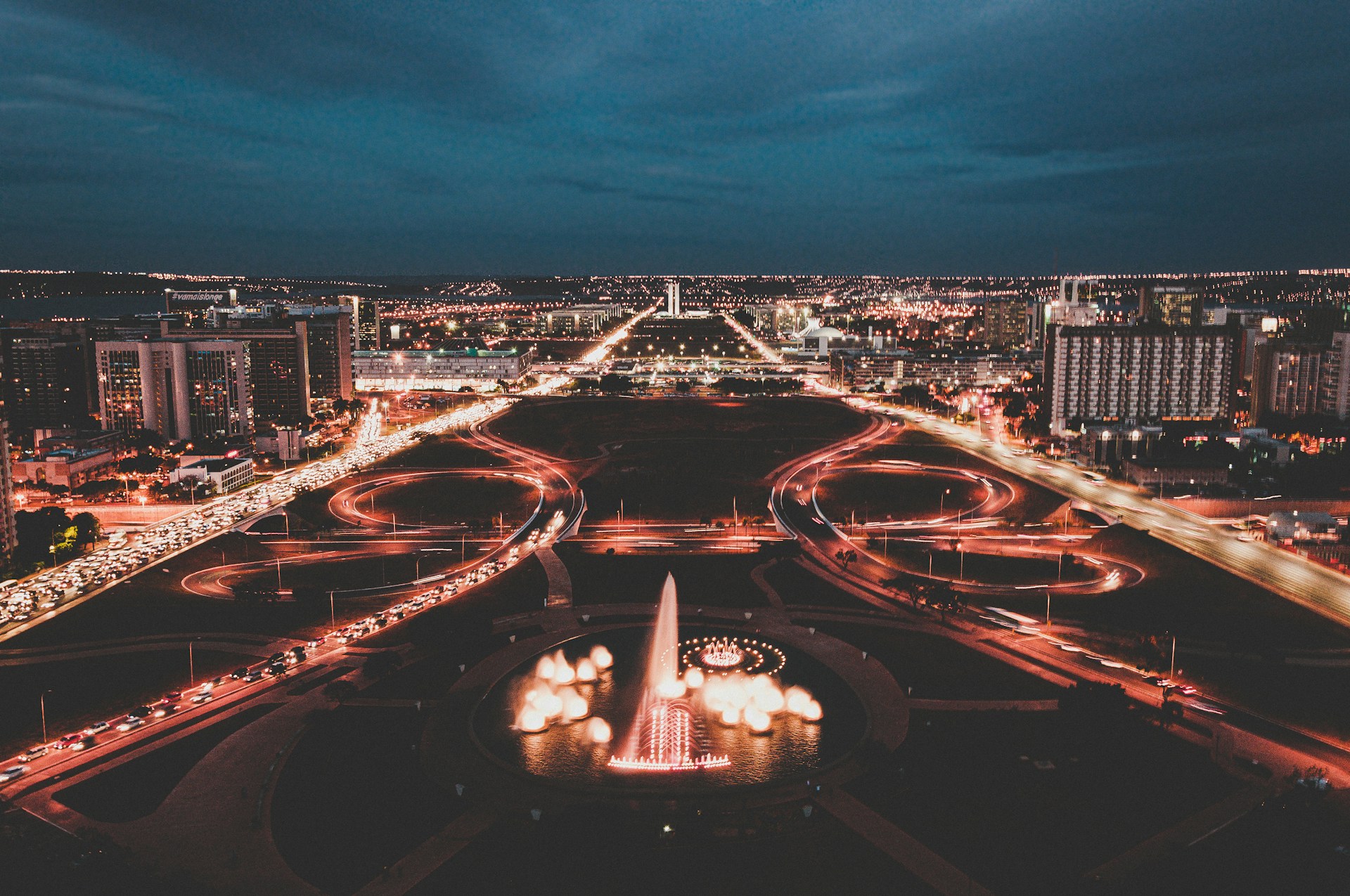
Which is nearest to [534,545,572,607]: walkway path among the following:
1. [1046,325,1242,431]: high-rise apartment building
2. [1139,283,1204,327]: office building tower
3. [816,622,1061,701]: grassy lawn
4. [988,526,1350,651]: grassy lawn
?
[816,622,1061,701]: grassy lawn

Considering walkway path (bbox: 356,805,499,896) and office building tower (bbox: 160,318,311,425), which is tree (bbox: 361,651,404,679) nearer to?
walkway path (bbox: 356,805,499,896)

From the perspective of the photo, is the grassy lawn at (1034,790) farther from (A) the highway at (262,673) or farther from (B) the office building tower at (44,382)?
(B) the office building tower at (44,382)

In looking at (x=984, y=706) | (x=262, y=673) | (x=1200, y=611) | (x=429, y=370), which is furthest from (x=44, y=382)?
(x=1200, y=611)

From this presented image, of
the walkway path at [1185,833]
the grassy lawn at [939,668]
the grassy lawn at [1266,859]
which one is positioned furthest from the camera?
the grassy lawn at [939,668]

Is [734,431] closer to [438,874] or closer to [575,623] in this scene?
[575,623]

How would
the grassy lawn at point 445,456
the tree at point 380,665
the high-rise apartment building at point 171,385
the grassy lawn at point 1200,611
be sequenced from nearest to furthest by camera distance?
the tree at point 380,665
the grassy lawn at point 1200,611
the grassy lawn at point 445,456
the high-rise apartment building at point 171,385

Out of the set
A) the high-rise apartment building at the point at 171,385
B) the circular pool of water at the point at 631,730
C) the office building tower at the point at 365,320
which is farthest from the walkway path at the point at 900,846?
the office building tower at the point at 365,320
